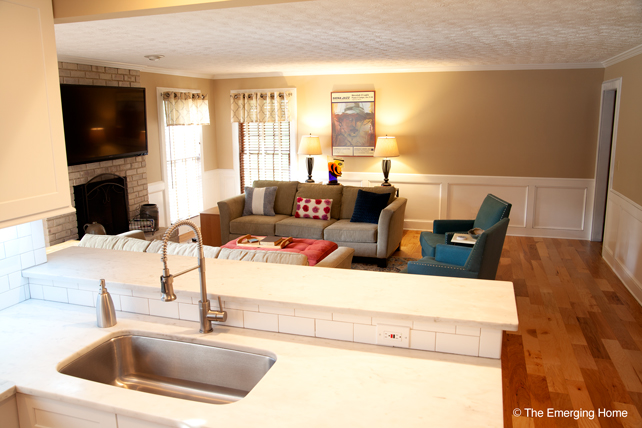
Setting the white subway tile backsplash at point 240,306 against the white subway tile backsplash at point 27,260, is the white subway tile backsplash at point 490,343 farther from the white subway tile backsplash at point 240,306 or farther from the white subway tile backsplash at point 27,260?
the white subway tile backsplash at point 27,260

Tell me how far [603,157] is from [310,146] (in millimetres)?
4080

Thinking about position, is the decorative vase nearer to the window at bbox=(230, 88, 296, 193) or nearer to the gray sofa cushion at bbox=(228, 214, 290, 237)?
the gray sofa cushion at bbox=(228, 214, 290, 237)

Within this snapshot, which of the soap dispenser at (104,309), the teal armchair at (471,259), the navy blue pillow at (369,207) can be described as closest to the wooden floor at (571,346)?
the teal armchair at (471,259)

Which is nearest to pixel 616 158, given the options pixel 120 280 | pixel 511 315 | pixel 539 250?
pixel 539 250

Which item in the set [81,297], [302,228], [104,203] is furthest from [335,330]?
[104,203]

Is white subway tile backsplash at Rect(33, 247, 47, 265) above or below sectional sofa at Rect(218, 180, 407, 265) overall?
above

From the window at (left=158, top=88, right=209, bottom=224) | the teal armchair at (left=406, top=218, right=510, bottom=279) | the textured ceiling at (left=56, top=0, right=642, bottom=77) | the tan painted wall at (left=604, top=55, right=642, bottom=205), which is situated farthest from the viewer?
the window at (left=158, top=88, right=209, bottom=224)

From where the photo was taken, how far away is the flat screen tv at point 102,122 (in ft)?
16.9

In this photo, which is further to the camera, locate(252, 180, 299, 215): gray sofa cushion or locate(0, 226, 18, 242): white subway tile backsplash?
locate(252, 180, 299, 215): gray sofa cushion

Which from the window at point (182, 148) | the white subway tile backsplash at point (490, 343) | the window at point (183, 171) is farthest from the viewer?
the window at point (183, 171)

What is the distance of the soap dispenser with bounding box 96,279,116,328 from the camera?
1.96m

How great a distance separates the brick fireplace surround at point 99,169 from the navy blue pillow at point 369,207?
2.88 meters

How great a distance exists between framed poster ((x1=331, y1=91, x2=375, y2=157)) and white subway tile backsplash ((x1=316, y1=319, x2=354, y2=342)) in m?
5.80

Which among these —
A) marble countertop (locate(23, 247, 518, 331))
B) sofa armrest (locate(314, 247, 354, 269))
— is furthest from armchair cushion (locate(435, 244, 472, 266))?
marble countertop (locate(23, 247, 518, 331))
